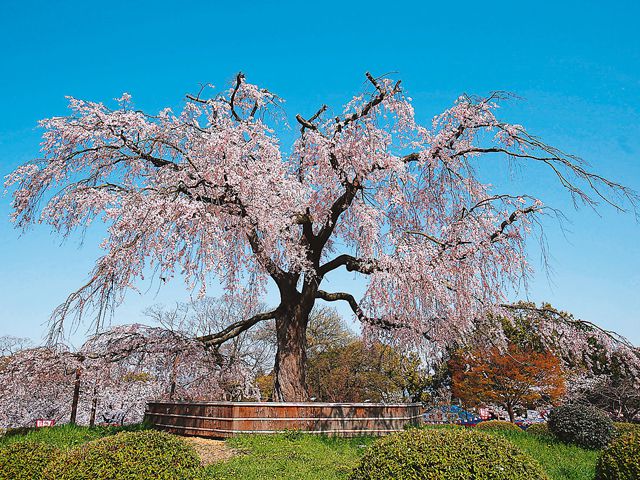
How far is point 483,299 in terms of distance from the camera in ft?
39.2

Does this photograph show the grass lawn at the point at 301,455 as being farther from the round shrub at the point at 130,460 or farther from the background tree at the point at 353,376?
the background tree at the point at 353,376

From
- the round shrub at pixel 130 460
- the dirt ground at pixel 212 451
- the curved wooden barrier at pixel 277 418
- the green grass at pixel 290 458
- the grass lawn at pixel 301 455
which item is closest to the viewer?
the round shrub at pixel 130 460

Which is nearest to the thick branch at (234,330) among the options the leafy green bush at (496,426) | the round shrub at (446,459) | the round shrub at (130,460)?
the round shrub at (130,460)

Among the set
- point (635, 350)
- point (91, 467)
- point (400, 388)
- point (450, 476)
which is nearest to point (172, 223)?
point (91, 467)

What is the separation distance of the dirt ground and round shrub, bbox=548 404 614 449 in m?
7.60

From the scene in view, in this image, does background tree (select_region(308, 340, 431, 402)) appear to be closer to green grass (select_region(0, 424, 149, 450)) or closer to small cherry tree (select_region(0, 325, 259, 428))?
small cherry tree (select_region(0, 325, 259, 428))

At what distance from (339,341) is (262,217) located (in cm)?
2227

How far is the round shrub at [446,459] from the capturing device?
4629mm

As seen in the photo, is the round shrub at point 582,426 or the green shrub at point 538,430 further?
the green shrub at point 538,430

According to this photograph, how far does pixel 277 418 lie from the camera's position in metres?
11.1

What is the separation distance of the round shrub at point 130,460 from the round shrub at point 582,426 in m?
9.16

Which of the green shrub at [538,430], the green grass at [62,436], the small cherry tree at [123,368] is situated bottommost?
the green shrub at [538,430]

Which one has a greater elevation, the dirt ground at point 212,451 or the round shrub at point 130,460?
the round shrub at point 130,460

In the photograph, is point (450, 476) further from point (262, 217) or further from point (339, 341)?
point (339, 341)
